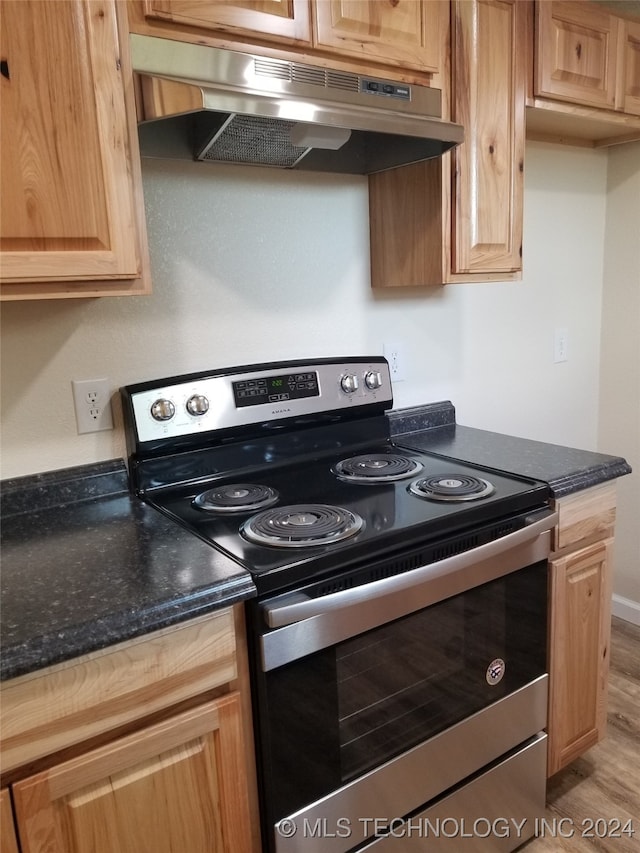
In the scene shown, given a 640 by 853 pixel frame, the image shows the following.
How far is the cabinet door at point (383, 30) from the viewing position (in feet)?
4.45

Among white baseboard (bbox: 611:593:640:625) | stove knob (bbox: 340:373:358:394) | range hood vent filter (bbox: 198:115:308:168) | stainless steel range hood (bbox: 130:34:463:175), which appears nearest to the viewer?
stainless steel range hood (bbox: 130:34:463:175)

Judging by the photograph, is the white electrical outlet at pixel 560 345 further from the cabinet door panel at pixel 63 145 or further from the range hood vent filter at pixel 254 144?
the cabinet door panel at pixel 63 145

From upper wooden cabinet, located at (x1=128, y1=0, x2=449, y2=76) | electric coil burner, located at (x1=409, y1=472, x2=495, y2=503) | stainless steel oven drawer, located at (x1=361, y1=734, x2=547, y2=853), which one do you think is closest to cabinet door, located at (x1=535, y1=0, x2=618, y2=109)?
upper wooden cabinet, located at (x1=128, y1=0, x2=449, y2=76)

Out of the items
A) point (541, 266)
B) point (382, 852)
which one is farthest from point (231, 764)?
point (541, 266)

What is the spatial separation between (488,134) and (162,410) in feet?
3.65

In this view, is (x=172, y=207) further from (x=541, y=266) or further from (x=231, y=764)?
(x=541, y=266)

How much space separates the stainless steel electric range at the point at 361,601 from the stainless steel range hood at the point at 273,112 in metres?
0.53

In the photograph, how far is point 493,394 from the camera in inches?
89.9

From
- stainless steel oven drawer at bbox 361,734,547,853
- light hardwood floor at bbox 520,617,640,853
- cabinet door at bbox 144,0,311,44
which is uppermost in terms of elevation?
cabinet door at bbox 144,0,311,44

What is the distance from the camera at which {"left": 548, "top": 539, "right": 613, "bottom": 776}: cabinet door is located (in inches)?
63.2

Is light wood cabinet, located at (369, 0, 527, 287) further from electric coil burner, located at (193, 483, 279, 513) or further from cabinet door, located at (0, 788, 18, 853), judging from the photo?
cabinet door, located at (0, 788, 18, 853)

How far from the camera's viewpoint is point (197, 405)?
1.54 meters

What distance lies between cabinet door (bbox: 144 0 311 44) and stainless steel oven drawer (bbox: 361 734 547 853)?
5.39ft

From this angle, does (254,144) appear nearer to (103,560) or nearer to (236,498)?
(236,498)
